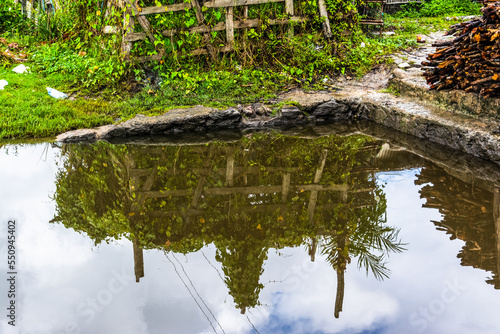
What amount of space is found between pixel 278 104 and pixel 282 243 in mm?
4219

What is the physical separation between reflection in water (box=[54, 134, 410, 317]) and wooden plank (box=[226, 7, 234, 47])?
286cm

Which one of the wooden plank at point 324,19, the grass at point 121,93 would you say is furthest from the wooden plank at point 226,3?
the wooden plank at point 324,19

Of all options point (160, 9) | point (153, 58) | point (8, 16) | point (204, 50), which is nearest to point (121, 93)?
point (153, 58)

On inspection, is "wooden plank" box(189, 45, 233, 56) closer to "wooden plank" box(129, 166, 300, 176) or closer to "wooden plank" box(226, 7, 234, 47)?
"wooden plank" box(226, 7, 234, 47)

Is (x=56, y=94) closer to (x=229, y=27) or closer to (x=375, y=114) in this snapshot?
(x=229, y=27)

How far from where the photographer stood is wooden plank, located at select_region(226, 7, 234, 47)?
8.36m

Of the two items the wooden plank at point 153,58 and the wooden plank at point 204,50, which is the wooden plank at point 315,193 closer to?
the wooden plank at point 204,50

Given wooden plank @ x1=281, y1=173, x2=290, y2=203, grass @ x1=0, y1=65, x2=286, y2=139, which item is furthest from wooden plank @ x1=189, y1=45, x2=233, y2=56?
wooden plank @ x1=281, y1=173, x2=290, y2=203

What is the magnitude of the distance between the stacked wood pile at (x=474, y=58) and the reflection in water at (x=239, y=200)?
4.49 ft

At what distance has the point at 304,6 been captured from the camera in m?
8.98

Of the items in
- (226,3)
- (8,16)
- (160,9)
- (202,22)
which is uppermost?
(226,3)

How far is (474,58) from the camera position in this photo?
19.9 ft

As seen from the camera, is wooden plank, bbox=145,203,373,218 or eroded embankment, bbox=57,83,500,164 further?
eroded embankment, bbox=57,83,500,164

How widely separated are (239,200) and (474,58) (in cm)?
385
